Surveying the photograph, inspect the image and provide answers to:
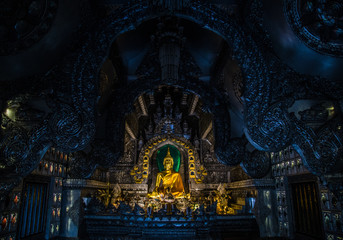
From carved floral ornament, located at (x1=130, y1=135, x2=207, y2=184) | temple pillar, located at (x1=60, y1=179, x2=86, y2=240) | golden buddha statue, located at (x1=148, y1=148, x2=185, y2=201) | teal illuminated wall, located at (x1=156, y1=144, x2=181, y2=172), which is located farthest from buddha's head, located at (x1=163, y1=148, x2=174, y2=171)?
temple pillar, located at (x1=60, y1=179, x2=86, y2=240)

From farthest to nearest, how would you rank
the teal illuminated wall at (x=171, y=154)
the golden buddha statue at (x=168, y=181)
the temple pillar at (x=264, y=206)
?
the teal illuminated wall at (x=171, y=154), the golden buddha statue at (x=168, y=181), the temple pillar at (x=264, y=206)

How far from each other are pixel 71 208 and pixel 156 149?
217 inches

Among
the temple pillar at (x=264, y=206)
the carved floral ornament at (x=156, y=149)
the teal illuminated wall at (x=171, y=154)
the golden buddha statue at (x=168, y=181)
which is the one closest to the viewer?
the temple pillar at (x=264, y=206)

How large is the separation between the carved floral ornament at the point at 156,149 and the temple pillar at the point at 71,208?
4287 mm

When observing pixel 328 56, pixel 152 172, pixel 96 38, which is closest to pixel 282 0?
pixel 328 56

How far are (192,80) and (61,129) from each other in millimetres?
3769

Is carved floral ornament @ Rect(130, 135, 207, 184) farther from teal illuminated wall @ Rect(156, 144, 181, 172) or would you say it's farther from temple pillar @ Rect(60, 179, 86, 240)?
temple pillar @ Rect(60, 179, 86, 240)

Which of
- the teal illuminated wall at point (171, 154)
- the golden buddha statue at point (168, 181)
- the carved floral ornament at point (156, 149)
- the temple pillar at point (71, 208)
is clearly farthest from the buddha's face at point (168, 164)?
the temple pillar at point (71, 208)

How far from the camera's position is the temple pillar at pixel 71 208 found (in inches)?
216

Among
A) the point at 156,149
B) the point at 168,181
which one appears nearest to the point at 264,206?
the point at 168,181

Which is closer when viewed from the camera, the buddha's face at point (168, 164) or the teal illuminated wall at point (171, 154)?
the buddha's face at point (168, 164)

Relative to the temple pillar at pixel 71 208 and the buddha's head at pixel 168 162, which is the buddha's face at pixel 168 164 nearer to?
the buddha's head at pixel 168 162

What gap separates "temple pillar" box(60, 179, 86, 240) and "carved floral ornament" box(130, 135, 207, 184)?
429 centimetres

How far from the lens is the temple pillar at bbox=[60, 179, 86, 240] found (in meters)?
5.49
